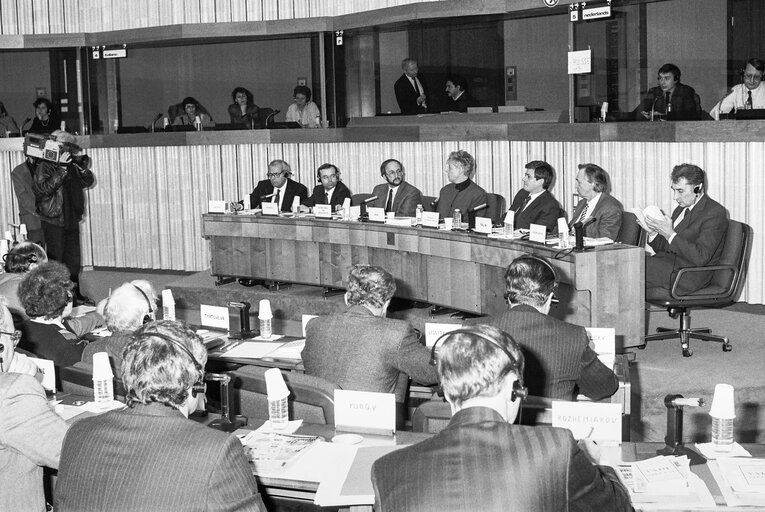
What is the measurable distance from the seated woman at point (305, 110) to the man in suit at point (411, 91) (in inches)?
40.1

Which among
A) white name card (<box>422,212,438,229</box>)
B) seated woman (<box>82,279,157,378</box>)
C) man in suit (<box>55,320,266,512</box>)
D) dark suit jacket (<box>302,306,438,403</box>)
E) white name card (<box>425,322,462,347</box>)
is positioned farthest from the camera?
white name card (<box>422,212,438,229</box>)

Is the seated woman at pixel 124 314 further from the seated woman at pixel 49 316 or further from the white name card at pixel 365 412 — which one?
the white name card at pixel 365 412

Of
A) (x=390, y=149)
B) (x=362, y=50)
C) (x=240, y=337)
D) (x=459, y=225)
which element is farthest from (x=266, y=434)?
(x=362, y=50)

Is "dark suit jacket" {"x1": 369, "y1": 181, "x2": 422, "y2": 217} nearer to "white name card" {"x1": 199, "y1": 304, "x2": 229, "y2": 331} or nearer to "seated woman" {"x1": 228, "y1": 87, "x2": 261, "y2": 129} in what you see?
"seated woman" {"x1": 228, "y1": 87, "x2": 261, "y2": 129}

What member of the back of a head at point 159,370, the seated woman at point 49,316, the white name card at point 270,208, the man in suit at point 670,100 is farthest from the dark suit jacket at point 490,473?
the white name card at point 270,208

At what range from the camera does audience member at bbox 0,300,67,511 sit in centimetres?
301

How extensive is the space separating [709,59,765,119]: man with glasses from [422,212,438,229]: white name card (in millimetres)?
2298

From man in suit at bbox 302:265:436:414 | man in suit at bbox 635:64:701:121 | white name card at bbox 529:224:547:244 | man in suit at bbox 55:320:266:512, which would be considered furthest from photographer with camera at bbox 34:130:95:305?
man in suit at bbox 55:320:266:512

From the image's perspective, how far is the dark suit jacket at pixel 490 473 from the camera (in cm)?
208

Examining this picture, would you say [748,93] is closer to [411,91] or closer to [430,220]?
[430,220]

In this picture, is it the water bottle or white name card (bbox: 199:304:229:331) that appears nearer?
white name card (bbox: 199:304:229:331)

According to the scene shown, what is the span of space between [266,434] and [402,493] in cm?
135

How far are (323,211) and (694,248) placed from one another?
3501 millimetres

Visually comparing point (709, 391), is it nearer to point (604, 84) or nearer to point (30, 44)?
point (604, 84)
